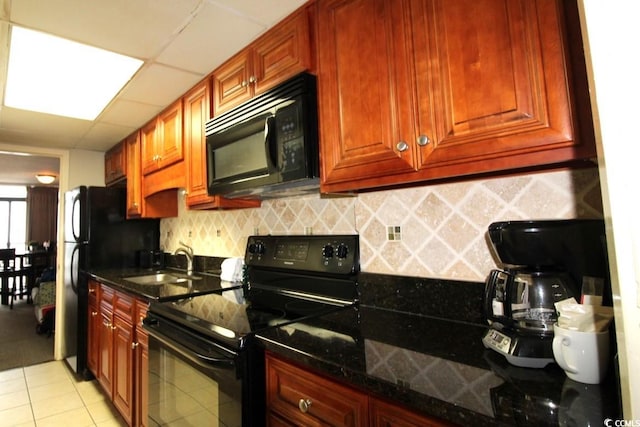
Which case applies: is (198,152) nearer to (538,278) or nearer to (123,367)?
(123,367)

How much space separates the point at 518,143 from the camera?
0.80m

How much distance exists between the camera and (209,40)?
1590 mm

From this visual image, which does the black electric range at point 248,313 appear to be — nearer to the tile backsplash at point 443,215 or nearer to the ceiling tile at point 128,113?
the tile backsplash at point 443,215

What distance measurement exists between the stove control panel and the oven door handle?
1.99 ft

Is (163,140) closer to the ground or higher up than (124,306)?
higher up

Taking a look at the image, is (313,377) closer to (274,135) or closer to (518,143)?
(518,143)

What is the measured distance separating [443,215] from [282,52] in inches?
37.7

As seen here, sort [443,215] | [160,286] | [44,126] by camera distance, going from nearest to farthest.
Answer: [443,215], [160,286], [44,126]

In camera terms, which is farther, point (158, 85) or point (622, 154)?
point (158, 85)

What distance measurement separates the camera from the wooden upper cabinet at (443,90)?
0.77 m

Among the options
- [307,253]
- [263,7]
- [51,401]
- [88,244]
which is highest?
[263,7]

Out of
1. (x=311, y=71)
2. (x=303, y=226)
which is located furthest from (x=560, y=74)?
(x=303, y=226)

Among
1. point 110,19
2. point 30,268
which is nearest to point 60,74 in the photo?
point 110,19

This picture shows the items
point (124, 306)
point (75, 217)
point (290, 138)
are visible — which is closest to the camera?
point (290, 138)
